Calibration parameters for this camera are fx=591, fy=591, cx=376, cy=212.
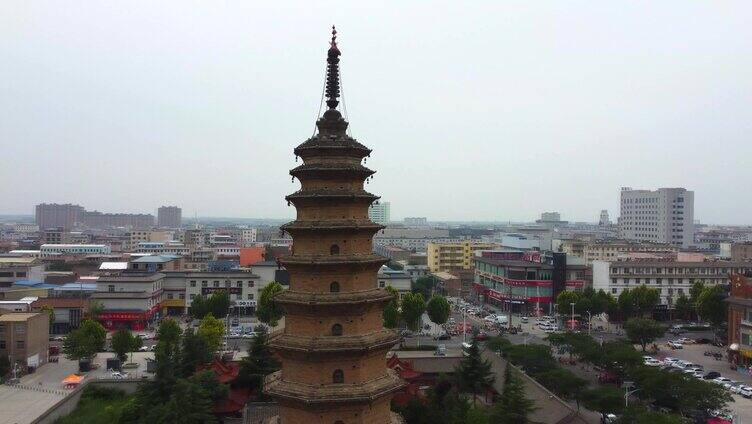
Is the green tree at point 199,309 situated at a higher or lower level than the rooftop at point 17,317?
lower

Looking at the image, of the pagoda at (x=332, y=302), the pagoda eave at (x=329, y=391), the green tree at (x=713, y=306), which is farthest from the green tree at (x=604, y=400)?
the green tree at (x=713, y=306)

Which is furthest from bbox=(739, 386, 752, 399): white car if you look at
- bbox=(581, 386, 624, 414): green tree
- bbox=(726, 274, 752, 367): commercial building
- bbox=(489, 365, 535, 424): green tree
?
bbox=(489, 365, 535, 424): green tree

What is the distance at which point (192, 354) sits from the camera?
39469 millimetres

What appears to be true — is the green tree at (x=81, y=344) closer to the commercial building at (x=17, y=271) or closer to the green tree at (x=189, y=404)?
the green tree at (x=189, y=404)

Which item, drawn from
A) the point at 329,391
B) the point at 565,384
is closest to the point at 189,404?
the point at 329,391

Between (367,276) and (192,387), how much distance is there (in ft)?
50.8

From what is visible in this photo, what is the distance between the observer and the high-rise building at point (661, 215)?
13688 centimetres

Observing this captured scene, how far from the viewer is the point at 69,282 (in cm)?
7825

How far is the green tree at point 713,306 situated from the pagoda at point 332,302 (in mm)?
53071

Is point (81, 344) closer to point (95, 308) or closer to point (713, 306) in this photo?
point (95, 308)

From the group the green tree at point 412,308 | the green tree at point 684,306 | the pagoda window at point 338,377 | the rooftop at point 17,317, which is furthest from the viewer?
the green tree at point 684,306

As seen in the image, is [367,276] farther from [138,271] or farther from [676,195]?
[676,195]

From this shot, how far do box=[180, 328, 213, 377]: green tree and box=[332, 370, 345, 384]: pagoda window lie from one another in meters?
22.1

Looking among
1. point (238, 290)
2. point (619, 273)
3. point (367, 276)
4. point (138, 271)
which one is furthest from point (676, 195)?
point (367, 276)
